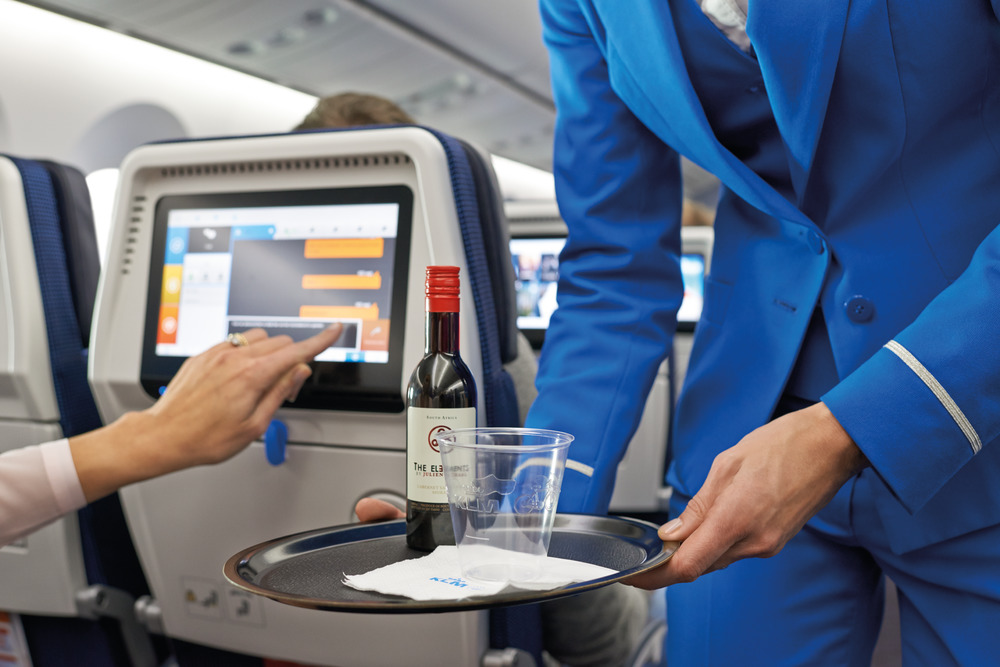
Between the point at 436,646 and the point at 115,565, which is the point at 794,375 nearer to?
the point at 436,646

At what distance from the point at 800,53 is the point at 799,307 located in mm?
294

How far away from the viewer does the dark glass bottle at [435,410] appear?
3.03ft

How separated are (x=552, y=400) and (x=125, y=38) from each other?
21.9 ft

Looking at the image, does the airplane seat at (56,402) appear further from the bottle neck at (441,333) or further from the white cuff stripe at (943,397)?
the white cuff stripe at (943,397)

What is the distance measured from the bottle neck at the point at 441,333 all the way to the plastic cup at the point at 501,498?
0.65ft

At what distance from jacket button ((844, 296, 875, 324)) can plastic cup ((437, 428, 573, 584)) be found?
0.40 metres

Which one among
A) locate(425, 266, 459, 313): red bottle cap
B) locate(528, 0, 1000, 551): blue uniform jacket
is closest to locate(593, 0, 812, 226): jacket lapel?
locate(528, 0, 1000, 551): blue uniform jacket

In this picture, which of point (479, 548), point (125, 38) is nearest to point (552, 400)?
point (479, 548)

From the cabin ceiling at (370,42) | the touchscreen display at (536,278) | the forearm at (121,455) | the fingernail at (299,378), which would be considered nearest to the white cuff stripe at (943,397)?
the fingernail at (299,378)

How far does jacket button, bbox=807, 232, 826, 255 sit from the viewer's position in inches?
39.6

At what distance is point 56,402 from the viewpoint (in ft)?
5.50

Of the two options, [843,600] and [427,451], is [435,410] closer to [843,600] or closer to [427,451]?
[427,451]

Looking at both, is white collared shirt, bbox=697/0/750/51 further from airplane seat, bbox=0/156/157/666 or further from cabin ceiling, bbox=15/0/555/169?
cabin ceiling, bbox=15/0/555/169

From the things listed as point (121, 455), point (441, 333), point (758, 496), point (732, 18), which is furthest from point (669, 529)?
point (121, 455)
